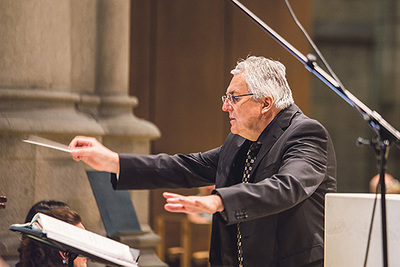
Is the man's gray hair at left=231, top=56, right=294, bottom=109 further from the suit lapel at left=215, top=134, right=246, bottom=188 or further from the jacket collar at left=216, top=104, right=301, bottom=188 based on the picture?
the suit lapel at left=215, top=134, right=246, bottom=188

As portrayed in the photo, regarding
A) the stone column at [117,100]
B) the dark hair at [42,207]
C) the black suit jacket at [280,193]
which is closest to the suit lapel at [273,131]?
the black suit jacket at [280,193]

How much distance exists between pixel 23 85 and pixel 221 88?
3.18 meters

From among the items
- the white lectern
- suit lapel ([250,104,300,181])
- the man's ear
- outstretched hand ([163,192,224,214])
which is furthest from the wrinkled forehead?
A: outstretched hand ([163,192,224,214])

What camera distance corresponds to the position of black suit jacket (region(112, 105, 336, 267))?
105 inches

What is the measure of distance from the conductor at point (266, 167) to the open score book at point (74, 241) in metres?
0.52

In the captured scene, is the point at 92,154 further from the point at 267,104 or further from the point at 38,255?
the point at 267,104

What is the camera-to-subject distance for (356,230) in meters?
2.86

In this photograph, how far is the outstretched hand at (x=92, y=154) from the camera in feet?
10.6

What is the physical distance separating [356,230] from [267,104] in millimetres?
800

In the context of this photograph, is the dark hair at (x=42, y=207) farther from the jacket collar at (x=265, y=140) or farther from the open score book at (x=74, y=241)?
the open score book at (x=74, y=241)

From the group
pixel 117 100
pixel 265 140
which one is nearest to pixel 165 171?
pixel 265 140

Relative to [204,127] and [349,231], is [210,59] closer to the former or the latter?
[204,127]

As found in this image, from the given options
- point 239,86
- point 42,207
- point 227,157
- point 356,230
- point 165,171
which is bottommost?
point 42,207

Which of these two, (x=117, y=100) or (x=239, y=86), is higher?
(x=239, y=86)
